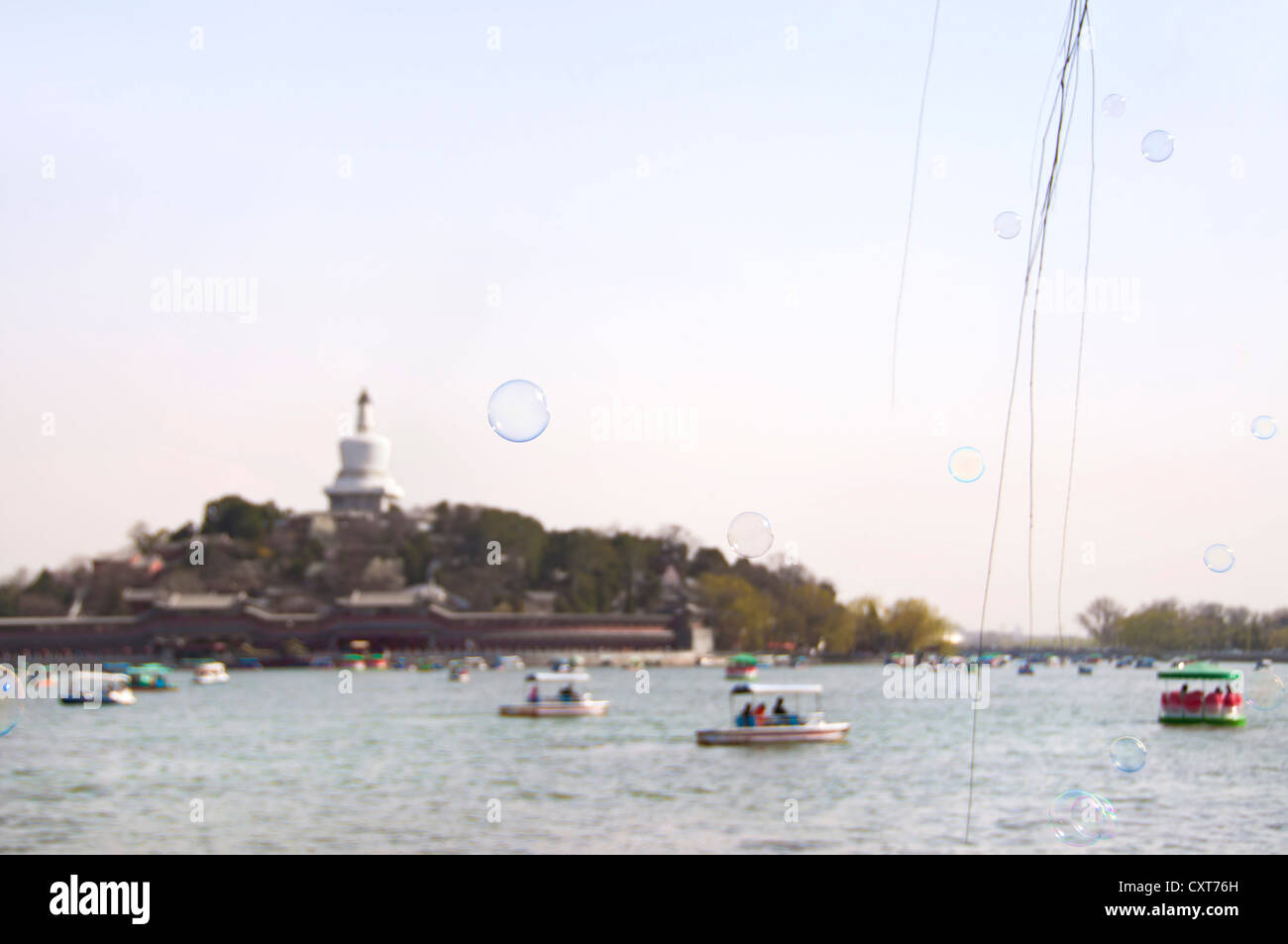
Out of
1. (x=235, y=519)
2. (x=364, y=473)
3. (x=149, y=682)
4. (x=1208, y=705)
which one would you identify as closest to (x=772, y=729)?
(x=1208, y=705)

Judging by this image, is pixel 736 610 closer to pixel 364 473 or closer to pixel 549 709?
pixel 364 473

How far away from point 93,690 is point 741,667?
1156 inches

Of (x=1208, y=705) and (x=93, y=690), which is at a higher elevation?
(x=1208, y=705)

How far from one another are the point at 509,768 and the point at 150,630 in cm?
5986

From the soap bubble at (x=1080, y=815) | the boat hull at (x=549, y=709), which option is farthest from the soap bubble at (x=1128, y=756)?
the boat hull at (x=549, y=709)

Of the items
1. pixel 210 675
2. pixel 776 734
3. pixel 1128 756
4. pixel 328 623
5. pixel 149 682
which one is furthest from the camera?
pixel 328 623

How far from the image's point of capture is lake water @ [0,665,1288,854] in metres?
17.2

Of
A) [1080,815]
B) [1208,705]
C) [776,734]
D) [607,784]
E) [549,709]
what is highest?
→ [1080,815]

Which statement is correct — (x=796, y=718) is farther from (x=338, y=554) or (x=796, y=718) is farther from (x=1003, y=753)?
(x=338, y=554)

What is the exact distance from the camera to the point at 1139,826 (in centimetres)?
1794

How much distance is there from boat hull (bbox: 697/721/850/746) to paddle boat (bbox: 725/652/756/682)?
34388 mm

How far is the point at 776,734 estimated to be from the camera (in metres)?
28.8

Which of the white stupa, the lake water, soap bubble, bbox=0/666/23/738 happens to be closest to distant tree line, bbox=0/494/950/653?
the white stupa

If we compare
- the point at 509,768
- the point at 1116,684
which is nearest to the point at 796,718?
the point at 509,768
